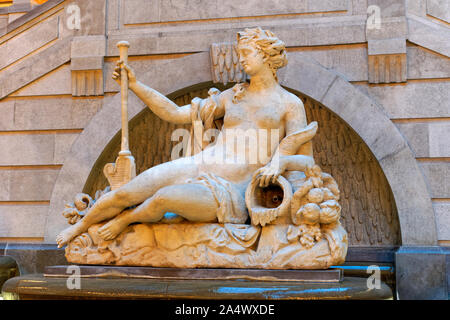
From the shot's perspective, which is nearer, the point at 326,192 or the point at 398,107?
the point at 326,192

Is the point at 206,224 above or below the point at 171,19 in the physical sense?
below

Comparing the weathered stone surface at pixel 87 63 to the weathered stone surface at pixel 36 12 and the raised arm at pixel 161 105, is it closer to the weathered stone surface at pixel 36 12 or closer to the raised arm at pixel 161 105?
the weathered stone surface at pixel 36 12

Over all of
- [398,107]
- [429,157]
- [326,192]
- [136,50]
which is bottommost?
[326,192]

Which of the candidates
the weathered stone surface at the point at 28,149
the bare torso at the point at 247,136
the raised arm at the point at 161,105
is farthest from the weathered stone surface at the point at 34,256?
the bare torso at the point at 247,136

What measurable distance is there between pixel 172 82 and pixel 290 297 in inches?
201

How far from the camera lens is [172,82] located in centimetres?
897

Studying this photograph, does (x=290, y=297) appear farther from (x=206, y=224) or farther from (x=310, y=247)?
(x=206, y=224)

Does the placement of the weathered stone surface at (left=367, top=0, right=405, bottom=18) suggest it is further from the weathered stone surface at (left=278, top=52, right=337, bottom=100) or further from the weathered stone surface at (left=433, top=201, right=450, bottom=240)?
the weathered stone surface at (left=433, top=201, right=450, bottom=240)

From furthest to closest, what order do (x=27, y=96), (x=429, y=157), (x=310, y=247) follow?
1. (x=27, y=96)
2. (x=429, y=157)
3. (x=310, y=247)

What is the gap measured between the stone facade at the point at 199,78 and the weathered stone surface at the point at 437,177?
0.01 meters

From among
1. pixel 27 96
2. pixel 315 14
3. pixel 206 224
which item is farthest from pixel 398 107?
pixel 27 96

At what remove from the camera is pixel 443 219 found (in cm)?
793

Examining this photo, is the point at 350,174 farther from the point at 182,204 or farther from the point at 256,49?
the point at 182,204

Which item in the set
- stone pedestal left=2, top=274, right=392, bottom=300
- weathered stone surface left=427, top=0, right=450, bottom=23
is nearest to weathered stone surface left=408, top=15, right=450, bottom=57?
weathered stone surface left=427, top=0, right=450, bottom=23
